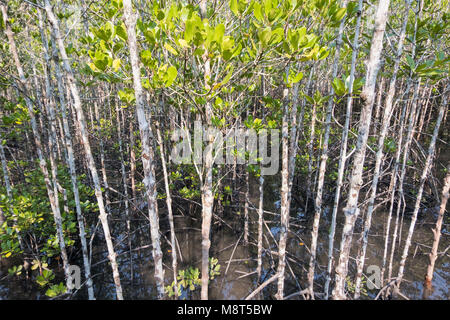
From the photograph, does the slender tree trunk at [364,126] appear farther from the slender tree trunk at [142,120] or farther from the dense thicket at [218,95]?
the slender tree trunk at [142,120]

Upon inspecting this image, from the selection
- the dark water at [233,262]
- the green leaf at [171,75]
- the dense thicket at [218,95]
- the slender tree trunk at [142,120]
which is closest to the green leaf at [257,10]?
the dense thicket at [218,95]

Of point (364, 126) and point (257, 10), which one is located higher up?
point (257, 10)

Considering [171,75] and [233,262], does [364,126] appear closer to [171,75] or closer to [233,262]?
[171,75]

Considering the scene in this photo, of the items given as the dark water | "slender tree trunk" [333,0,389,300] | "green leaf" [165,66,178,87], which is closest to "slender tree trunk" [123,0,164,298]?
"green leaf" [165,66,178,87]

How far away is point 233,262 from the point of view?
5914 mm

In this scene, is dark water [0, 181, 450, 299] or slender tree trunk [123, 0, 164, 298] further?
dark water [0, 181, 450, 299]

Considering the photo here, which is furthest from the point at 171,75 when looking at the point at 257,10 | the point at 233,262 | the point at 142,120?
the point at 233,262

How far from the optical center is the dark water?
16.3ft

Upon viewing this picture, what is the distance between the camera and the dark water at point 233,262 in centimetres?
495

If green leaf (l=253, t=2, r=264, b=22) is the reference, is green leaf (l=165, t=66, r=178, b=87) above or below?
below

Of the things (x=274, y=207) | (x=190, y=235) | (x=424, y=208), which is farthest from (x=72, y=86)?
(x=424, y=208)

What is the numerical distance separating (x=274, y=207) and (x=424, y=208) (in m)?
4.37

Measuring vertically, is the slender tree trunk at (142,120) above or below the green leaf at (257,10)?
below

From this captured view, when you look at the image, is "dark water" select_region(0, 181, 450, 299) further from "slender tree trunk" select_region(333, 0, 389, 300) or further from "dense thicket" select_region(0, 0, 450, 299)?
"slender tree trunk" select_region(333, 0, 389, 300)
